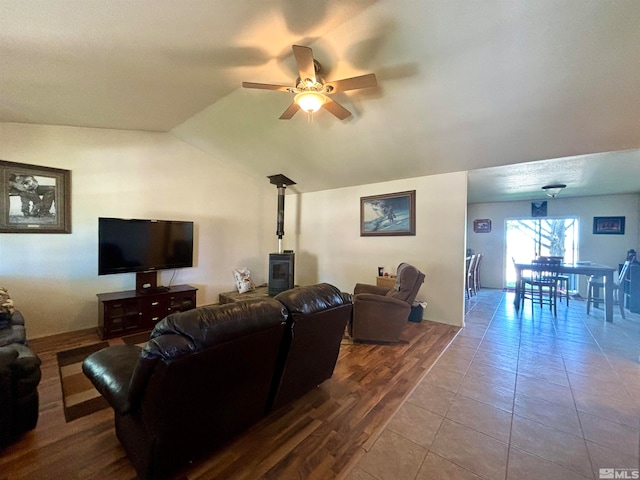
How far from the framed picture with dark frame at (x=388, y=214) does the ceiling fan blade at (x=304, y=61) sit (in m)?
2.84

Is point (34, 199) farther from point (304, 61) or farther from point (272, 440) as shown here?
point (272, 440)

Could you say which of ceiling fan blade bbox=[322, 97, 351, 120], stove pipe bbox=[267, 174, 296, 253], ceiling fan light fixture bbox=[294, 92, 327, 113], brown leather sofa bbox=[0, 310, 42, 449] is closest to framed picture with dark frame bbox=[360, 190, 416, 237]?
stove pipe bbox=[267, 174, 296, 253]

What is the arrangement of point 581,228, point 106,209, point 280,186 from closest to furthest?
point 106,209, point 280,186, point 581,228

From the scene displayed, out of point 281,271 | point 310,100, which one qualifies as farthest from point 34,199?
point 310,100

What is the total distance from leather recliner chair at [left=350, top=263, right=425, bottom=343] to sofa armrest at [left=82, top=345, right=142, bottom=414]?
2.25 m

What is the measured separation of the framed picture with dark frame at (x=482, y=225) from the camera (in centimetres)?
709

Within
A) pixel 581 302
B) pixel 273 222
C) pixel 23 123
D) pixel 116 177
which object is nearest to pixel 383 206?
pixel 273 222

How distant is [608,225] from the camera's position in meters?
5.66

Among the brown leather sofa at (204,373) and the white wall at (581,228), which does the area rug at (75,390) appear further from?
the white wall at (581,228)

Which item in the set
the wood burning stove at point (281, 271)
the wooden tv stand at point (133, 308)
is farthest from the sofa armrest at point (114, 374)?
the wood burning stove at point (281, 271)

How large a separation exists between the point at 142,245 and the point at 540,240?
28.4 feet

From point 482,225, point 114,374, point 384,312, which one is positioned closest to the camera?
point 114,374

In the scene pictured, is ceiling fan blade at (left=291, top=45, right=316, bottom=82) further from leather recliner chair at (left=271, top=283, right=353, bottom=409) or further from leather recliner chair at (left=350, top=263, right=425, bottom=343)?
leather recliner chair at (left=350, top=263, right=425, bottom=343)

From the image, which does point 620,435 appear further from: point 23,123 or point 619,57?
point 23,123
